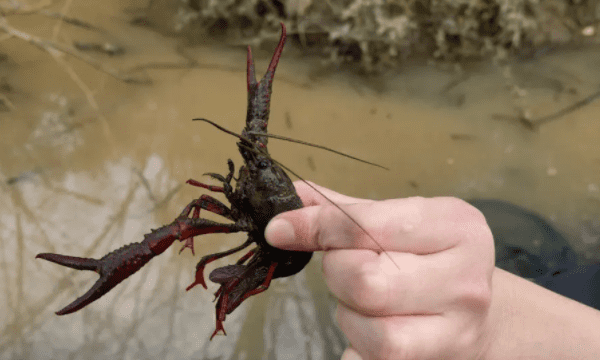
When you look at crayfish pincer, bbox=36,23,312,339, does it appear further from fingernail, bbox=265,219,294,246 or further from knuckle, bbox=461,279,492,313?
knuckle, bbox=461,279,492,313

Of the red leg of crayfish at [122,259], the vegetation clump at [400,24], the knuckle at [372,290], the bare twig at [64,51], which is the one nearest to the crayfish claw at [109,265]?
the red leg of crayfish at [122,259]

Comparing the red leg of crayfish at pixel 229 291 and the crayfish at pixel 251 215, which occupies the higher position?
the crayfish at pixel 251 215

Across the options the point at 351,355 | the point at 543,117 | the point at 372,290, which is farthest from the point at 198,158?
the point at 543,117

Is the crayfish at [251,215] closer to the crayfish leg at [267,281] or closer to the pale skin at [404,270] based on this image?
the crayfish leg at [267,281]

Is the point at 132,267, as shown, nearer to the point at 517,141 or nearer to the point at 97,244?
the point at 97,244

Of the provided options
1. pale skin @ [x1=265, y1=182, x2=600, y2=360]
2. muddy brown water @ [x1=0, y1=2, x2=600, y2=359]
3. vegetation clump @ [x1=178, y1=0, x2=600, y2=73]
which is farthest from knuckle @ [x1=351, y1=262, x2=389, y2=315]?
vegetation clump @ [x1=178, y1=0, x2=600, y2=73]

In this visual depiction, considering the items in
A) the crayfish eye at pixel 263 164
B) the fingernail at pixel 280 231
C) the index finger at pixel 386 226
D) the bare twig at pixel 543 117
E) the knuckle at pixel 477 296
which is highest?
the crayfish eye at pixel 263 164
